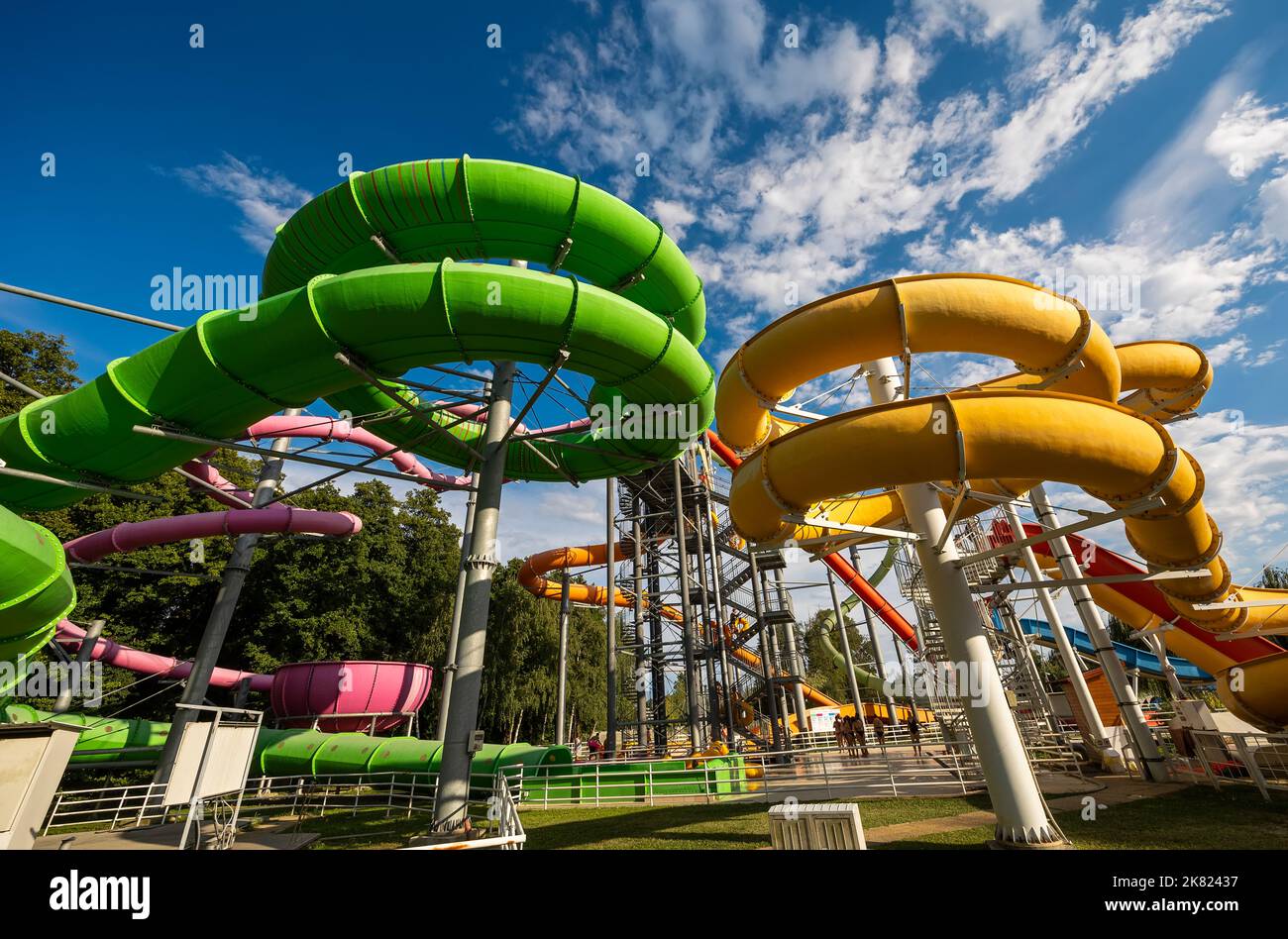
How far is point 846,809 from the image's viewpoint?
5703 mm

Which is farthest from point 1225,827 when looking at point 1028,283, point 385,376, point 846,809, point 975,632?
point 385,376

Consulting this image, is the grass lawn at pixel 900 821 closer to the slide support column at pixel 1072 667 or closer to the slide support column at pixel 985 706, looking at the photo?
the slide support column at pixel 985 706

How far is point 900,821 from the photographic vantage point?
29.1ft

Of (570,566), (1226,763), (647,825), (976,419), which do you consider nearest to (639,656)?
(570,566)

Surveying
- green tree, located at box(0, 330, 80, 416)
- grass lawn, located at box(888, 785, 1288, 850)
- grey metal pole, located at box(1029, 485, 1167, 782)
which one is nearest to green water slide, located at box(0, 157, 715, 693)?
grass lawn, located at box(888, 785, 1288, 850)

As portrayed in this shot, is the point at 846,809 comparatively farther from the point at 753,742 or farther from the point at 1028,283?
the point at 753,742

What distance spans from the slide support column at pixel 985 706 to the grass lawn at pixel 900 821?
819mm

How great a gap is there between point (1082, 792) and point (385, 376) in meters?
14.6

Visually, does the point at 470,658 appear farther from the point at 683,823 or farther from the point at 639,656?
the point at 639,656

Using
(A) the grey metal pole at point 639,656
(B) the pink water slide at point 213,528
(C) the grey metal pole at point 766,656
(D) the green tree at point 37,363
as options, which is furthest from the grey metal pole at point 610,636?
(D) the green tree at point 37,363

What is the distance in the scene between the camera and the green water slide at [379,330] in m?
7.84

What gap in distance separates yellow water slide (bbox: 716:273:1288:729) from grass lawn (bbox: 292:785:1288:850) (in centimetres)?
328

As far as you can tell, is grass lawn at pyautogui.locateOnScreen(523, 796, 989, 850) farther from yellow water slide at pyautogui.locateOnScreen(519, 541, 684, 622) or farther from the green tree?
the green tree

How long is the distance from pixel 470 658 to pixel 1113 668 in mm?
13705
